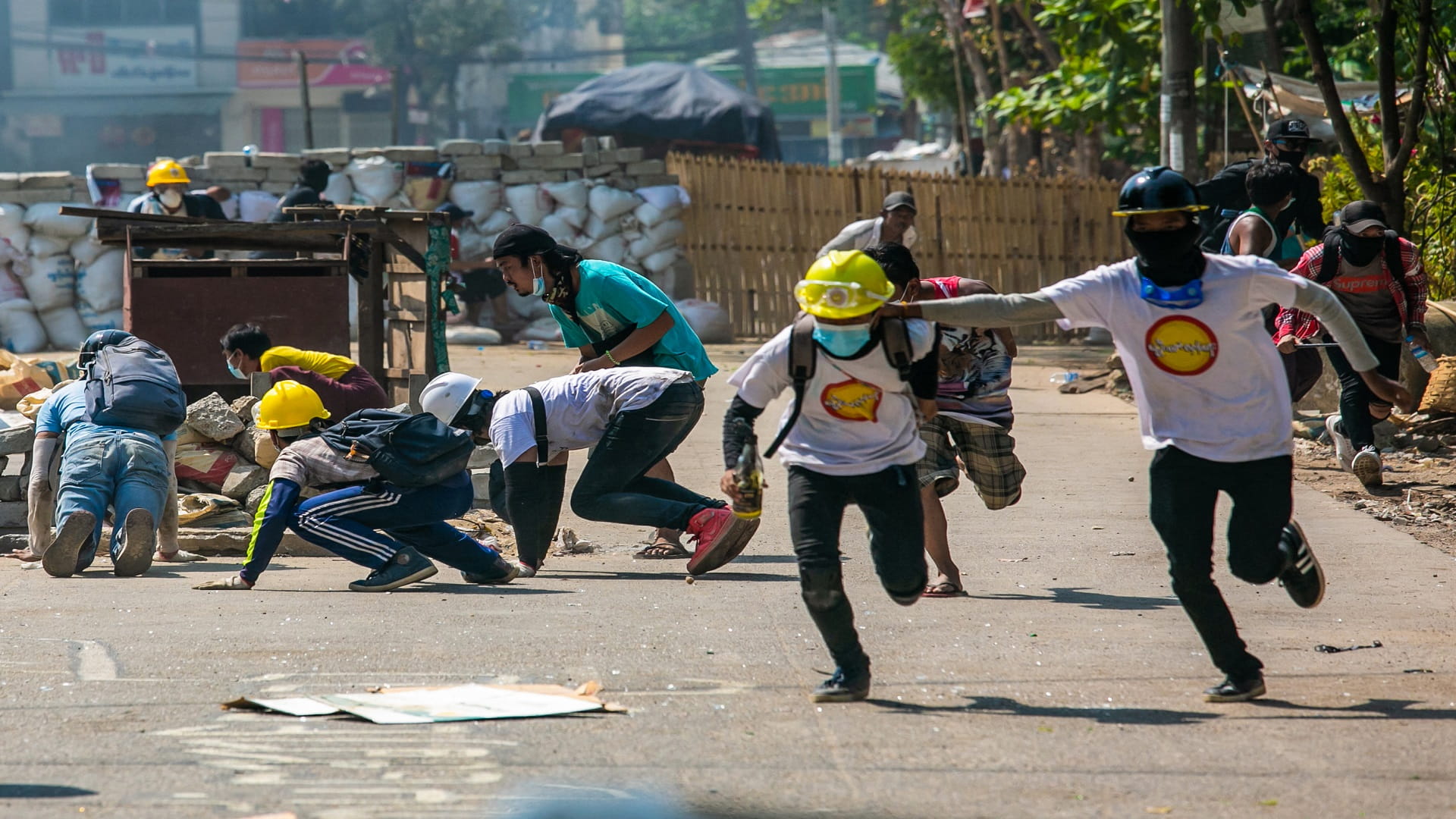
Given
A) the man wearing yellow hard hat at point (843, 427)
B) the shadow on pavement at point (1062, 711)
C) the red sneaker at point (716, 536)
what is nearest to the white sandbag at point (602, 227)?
the red sneaker at point (716, 536)

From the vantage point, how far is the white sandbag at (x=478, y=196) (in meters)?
17.3

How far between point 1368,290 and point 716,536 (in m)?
3.59

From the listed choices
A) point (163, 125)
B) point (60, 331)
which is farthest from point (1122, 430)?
point (163, 125)

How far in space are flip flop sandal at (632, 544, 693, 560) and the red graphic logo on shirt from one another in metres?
3.19

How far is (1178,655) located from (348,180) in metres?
13.5

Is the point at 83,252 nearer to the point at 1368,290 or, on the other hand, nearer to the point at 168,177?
the point at 168,177

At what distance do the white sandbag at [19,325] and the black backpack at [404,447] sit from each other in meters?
11.0

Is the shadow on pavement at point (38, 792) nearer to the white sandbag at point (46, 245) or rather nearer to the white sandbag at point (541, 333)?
the white sandbag at point (541, 333)

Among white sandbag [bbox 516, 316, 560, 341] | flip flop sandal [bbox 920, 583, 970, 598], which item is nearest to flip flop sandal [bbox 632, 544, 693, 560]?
flip flop sandal [bbox 920, 583, 970, 598]

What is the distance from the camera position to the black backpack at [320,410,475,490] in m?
6.60

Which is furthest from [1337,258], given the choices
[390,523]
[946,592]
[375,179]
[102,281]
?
[102,281]

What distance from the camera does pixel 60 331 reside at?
1645cm

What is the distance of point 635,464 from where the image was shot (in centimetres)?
675

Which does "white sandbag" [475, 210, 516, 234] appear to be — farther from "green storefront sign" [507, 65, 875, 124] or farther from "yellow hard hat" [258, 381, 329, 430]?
"green storefront sign" [507, 65, 875, 124]
